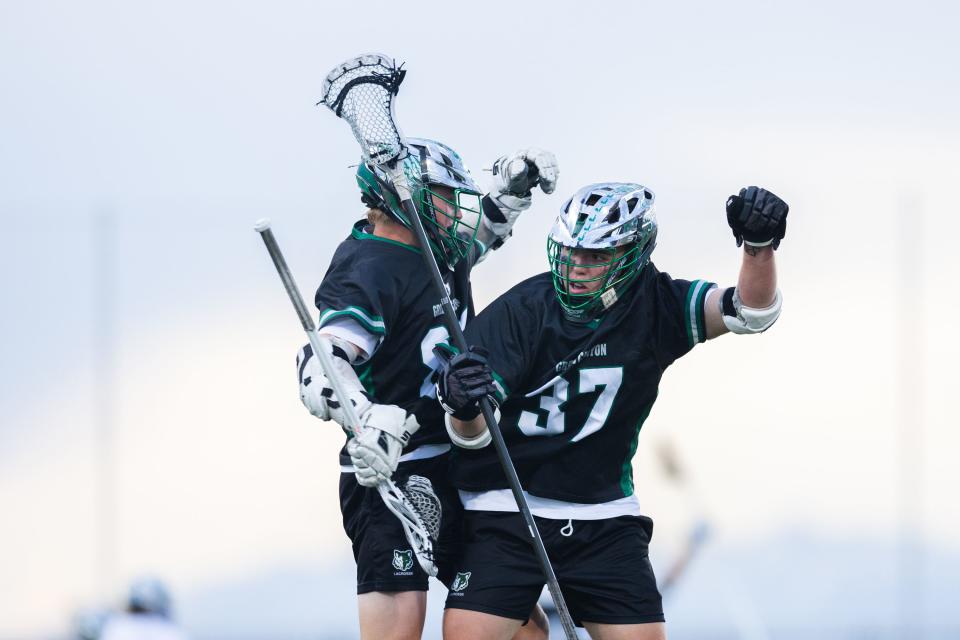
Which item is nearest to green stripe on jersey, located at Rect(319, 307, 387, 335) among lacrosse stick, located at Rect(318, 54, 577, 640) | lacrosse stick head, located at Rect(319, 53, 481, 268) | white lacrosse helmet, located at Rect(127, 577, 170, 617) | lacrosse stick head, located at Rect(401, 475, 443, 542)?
lacrosse stick, located at Rect(318, 54, 577, 640)

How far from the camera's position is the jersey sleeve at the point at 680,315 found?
3.43 m

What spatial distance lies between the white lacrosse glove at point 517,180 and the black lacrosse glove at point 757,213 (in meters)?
0.65

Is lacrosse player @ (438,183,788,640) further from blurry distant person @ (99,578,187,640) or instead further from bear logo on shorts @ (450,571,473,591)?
blurry distant person @ (99,578,187,640)

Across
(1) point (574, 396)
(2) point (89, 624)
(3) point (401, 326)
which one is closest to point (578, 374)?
(1) point (574, 396)

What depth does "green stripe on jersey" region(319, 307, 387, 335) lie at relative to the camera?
11.0ft

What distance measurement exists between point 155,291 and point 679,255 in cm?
204

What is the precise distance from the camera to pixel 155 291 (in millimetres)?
6465

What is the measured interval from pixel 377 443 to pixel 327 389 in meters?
0.15

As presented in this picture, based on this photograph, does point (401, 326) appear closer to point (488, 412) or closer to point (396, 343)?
point (396, 343)

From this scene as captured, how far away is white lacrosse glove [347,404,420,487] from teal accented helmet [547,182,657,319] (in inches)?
17.7

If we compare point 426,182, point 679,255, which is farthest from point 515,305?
point 679,255

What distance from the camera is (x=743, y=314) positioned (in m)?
3.35

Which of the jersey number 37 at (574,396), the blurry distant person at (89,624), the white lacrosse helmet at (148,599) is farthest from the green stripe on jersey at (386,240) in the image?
the blurry distant person at (89,624)

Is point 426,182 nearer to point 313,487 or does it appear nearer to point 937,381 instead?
point 313,487
